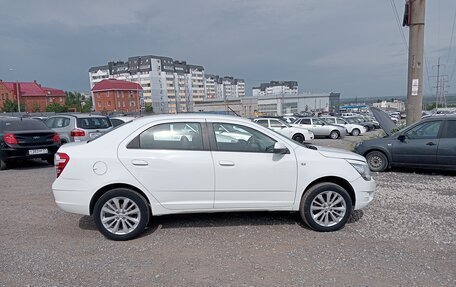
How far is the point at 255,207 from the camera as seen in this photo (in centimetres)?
387

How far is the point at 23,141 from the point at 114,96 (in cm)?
7916

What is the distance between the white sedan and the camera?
366 centimetres

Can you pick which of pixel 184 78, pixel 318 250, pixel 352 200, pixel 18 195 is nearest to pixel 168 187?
pixel 318 250

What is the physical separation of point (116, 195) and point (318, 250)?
2.57 meters

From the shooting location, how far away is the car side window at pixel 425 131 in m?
6.98

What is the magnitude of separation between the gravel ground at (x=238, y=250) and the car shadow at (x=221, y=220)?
2 cm

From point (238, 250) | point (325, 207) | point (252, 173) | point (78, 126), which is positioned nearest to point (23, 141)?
point (78, 126)

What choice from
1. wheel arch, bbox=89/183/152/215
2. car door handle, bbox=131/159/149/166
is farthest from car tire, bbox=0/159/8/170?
car door handle, bbox=131/159/149/166

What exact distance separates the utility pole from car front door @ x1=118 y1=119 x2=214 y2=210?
9.49 meters

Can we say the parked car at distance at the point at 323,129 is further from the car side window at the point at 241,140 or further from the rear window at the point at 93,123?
the car side window at the point at 241,140

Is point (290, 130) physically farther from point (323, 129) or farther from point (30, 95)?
point (30, 95)

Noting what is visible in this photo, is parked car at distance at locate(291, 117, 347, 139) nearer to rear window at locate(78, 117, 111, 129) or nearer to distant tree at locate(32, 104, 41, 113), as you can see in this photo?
rear window at locate(78, 117, 111, 129)

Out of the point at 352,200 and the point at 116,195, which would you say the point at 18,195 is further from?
the point at 352,200

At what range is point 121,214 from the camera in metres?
3.74
